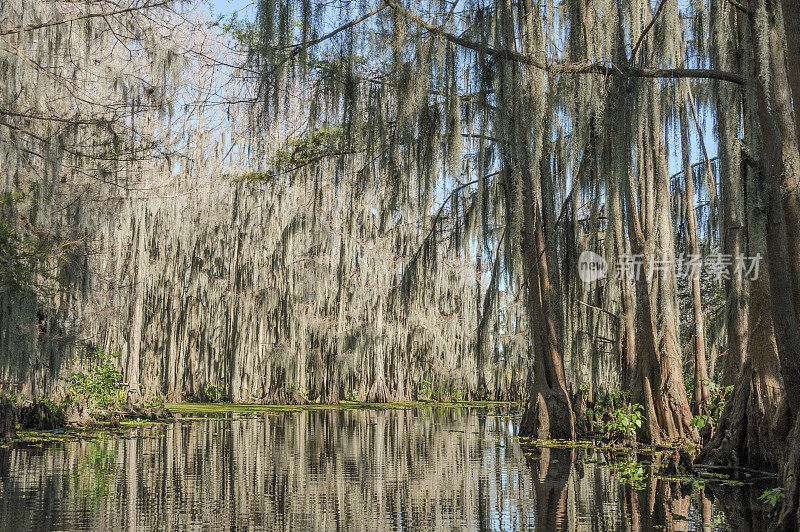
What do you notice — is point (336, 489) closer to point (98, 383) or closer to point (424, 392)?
point (98, 383)

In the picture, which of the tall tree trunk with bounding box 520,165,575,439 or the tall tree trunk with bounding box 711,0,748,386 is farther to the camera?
the tall tree trunk with bounding box 520,165,575,439

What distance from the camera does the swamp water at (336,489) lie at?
503cm

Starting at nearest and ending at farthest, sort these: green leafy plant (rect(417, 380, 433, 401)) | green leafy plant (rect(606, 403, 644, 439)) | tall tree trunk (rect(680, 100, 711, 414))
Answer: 1. green leafy plant (rect(606, 403, 644, 439))
2. tall tree trunk (rect(680, 100, 711, 414))
3. green leafy plant (rect(417, 380, 433, 401))

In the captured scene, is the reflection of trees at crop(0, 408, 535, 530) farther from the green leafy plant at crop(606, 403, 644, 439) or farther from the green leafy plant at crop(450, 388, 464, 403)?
the green leafy plant at crop(450, 388, 464, 403)

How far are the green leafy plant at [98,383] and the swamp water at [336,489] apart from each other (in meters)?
2.54

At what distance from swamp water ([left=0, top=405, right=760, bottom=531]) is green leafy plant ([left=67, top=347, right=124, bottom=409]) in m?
2.54

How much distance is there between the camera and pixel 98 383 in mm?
14094

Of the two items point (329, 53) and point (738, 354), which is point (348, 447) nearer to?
point (738, 354)

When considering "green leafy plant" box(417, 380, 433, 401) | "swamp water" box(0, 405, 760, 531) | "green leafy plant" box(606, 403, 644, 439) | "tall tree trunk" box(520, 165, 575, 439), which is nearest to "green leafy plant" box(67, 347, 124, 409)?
"swamp water" box(0, 405, 760, 531)

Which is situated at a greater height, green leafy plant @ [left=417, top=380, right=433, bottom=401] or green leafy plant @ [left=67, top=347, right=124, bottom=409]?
green leafy plant @ [left=67, top=347, right=124, bottom=409]

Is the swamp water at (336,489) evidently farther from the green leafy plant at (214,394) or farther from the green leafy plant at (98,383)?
the green leafy plant at (214,394)

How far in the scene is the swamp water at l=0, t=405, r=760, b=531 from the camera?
503cm

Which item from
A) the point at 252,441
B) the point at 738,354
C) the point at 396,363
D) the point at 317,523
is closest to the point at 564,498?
the point at 317,523

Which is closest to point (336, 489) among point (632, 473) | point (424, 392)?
point (632, 473)
